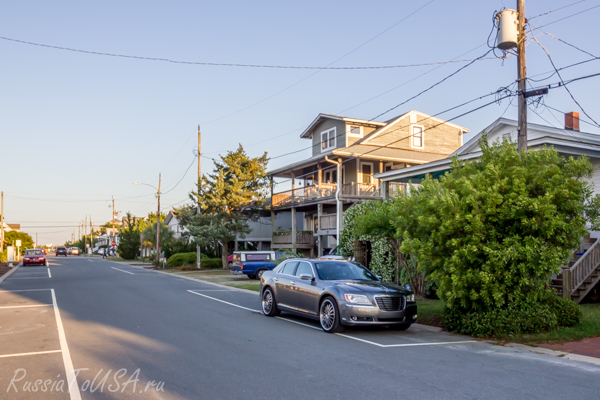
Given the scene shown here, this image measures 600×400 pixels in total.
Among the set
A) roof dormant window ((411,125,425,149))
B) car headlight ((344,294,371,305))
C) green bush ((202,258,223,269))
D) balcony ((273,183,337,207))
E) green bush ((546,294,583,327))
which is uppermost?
roof dormant window ((411,125,425,149))

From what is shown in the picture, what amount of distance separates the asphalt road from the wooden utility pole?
504 cm

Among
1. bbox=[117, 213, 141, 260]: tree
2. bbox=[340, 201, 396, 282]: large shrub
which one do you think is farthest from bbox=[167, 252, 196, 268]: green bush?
bbox=[117, 213, 141, 260]: tree

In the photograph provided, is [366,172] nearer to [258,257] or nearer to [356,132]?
[356,132]

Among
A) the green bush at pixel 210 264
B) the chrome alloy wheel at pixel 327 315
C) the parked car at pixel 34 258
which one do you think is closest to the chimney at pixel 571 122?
the chrome alloy wheel at pixel 327 315

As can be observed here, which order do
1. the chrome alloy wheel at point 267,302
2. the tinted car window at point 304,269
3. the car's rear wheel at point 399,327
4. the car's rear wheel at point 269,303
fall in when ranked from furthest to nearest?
1. the chrome alloy wheel at point 267,302
2. the car's rear wheel at point 269,303
3. the tinted car window at point 304,269
4. the car's rear wheel at point 399,327

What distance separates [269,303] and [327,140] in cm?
2222

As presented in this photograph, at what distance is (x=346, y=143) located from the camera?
108 ft

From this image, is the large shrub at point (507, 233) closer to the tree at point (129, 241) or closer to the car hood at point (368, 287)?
the car hood at point (368, 287)

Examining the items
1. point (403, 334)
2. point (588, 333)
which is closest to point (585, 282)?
point (588, 333)

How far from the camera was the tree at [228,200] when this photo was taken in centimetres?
3669

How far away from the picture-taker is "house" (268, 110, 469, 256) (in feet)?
103

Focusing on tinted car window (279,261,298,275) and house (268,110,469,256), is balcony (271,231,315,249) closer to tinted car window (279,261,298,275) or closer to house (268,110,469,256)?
house (268,110,469,256)

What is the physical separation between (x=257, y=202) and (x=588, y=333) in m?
29.1

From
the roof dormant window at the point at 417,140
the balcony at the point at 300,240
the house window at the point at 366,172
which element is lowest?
the balcony at the point at 300,240
